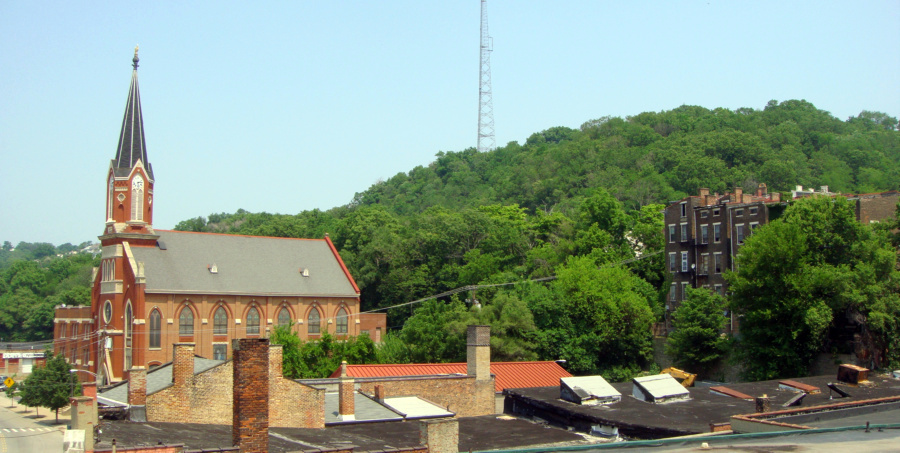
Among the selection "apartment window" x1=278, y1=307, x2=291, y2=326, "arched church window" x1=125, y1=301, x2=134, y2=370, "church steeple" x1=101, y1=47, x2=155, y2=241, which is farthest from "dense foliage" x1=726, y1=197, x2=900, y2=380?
"church steeple" x1=101, y1=47, x2=155, y2=241

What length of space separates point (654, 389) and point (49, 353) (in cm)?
6807

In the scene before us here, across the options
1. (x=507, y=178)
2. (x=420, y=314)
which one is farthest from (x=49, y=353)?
(x=507, y=178)

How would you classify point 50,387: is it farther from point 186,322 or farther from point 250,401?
point 250,401

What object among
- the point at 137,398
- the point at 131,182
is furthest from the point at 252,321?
the point at 137,398

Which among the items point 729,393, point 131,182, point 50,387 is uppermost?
point 131,182

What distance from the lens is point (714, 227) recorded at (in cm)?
7319

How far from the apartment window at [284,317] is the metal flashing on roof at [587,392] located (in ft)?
166

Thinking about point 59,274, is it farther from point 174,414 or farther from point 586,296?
point 174,414

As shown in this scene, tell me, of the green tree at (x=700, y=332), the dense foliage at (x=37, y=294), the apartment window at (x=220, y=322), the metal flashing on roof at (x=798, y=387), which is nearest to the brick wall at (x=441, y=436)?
the metal flashing on roof at (x=798, y=387)

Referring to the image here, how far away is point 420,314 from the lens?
68312 mm

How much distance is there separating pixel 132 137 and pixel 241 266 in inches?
580

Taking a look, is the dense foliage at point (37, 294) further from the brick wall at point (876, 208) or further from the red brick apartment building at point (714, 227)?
the brick wall at point (876, 208)

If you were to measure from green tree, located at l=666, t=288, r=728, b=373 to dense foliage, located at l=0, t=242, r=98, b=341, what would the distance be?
93.1 meters

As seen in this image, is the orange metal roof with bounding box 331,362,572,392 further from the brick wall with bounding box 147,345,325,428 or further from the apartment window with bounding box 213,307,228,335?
the apartment window with bounding box 213,307,228,335
